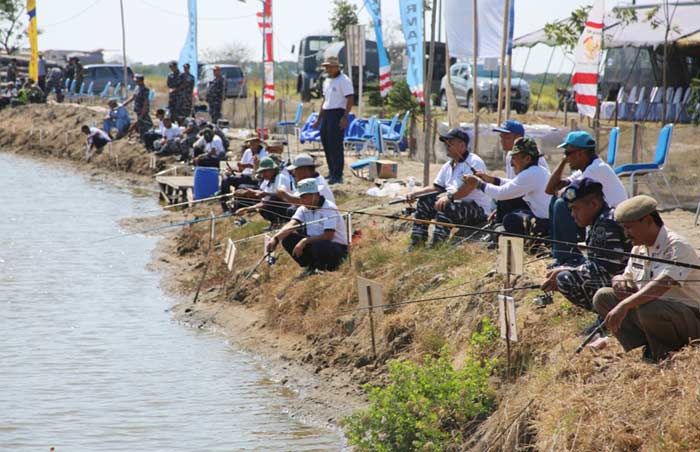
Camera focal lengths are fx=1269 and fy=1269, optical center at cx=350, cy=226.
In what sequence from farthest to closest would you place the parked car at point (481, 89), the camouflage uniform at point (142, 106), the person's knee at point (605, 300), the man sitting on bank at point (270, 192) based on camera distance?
the parked car at point (481, 89) < the camouflage uniform at point (142, 106) < the man sitting on bank at point (270, 192) < the person's knee at point (605, 300)

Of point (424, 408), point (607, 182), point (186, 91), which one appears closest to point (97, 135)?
point (186, 91)

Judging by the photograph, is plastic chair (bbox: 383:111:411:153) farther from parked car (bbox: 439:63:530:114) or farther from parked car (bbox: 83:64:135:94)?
parked car (bbox: 83:64:135:94)

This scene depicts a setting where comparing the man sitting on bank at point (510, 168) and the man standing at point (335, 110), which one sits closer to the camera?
the man sitting on bank at point (510, 168)

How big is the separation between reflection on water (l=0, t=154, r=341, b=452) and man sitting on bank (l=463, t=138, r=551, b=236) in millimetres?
2095

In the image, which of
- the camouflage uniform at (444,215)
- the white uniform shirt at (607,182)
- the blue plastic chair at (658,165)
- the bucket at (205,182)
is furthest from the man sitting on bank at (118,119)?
the white uniform shirt at (607,182)

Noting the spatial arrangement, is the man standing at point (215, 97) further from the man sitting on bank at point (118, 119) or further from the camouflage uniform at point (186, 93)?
the man sitting on bank at point (118, 119)

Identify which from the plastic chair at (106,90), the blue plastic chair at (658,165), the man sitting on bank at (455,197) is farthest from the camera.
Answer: the plastic chair at (106,90)

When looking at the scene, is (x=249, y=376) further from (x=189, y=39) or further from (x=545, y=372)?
(x=189, y=39)

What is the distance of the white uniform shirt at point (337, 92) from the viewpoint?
15.9 m

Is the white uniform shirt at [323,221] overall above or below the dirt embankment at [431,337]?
above

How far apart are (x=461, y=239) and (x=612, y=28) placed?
17485 millimetres

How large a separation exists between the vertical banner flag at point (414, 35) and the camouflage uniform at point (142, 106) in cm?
1243

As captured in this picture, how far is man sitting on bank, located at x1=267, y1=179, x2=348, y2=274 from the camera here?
1145 cm

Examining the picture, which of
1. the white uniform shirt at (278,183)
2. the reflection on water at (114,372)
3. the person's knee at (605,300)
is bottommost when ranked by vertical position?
the reflection on water at (114,372)
